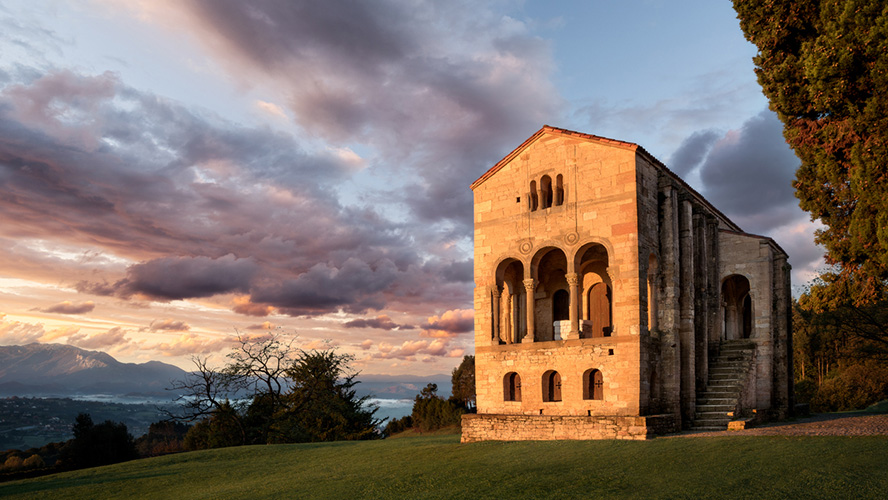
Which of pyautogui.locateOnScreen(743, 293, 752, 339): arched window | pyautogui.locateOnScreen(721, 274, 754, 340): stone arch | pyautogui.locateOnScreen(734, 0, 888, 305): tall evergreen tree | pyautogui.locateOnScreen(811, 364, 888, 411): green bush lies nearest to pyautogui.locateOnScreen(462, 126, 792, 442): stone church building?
pyautogui.locateOnScreen(721, 274, 754, 340): stone arch

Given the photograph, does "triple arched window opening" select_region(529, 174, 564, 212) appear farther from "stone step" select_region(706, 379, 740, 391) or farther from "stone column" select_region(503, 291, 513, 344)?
"stone step" select_region(706, 379, 740, 391)

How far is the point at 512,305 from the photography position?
2736cm

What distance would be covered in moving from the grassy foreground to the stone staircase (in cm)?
604

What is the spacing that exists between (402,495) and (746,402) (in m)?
19.6

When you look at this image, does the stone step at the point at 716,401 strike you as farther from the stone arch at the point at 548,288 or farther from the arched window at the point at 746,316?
the arched window at the point at 746,316

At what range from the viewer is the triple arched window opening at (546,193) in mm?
24859

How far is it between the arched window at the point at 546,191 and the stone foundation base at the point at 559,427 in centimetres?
875

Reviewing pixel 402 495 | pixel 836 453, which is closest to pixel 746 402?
pixel 836 453

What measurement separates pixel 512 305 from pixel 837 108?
15.2 m

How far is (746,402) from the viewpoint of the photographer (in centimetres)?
2592

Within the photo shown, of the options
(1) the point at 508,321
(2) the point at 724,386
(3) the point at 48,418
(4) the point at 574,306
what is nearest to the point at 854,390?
(2) the point at 724,386

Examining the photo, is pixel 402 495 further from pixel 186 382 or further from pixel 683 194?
pixel 186 382

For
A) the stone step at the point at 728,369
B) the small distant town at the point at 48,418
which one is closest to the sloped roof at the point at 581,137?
the stone step at the point at 728,369

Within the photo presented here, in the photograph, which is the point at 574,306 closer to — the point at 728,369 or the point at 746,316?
the point at 728,369
